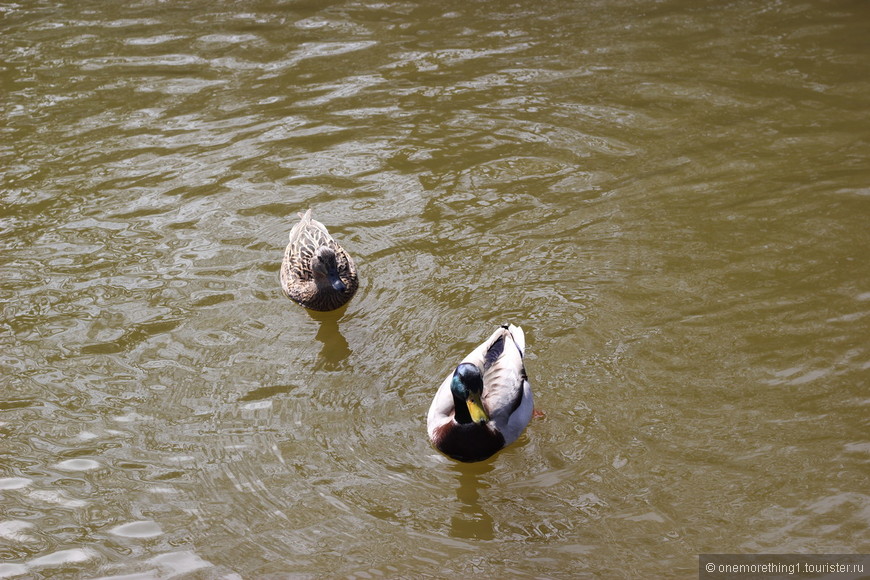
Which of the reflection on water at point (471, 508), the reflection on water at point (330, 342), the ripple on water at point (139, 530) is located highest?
the reflection on water at point (330, 342)

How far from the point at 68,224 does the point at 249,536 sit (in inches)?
171

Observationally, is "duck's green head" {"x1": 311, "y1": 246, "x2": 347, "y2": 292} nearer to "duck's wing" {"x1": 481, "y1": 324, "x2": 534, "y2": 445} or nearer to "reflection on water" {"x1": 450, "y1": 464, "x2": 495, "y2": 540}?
"duck's wing" {"x1": 481, "y1": 324, "x2": 534, "y2": 445}

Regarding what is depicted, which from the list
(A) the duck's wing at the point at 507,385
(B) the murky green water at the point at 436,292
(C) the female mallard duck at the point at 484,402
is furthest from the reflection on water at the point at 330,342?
(A) the duck's wing at the point at 507,385

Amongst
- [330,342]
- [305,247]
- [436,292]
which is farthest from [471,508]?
[305,247]

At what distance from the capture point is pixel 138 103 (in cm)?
1044

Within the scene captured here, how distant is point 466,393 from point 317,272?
6.56 ft

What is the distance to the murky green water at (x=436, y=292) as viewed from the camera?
5188 millimetres

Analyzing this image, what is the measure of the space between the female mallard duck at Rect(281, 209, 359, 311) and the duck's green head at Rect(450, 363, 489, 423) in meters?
1.74

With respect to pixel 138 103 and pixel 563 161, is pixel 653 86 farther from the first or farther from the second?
pixel 138 103

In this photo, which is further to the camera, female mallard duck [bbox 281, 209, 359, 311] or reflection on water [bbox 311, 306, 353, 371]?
female mallard duck [bbox 281, 209, 359, 311]

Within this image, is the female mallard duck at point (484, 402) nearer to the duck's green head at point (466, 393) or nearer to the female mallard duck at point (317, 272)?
the duck's green head at point (466, 393)

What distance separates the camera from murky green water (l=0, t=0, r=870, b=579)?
17.0ft

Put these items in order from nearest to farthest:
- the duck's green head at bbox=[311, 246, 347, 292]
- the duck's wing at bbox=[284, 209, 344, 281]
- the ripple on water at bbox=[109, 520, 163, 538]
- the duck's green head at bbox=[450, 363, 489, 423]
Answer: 1. the ripple on water at bbox=[109, 520, 163, 538]
2. the duck's green head at bbox=[450, 363, 489, 423]
3. the duck's green head at bbox=[311, 246, 347, 292]
4. the duck's wing at bbox=[284, 209, 344, 281]

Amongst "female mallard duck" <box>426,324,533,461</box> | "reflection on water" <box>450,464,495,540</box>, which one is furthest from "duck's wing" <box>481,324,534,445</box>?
"reflection on water" <box>450,464,495,540</box>
